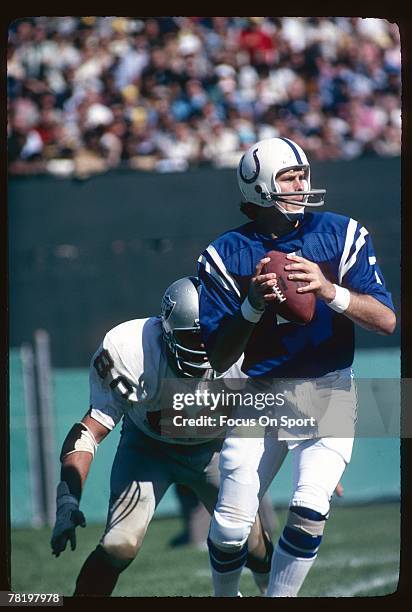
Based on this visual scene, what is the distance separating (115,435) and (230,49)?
2.50m

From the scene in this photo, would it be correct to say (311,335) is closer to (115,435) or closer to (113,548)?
(113,548)

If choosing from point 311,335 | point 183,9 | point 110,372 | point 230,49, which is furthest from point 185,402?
point 230,49

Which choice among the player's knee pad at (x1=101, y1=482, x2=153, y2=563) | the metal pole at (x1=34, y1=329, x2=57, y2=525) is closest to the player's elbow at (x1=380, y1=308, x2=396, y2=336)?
the player's knee pad at (x1=101, y1=482, x2=153, y2=563)

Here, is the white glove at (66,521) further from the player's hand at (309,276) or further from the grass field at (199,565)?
the player's hand at (309,276)

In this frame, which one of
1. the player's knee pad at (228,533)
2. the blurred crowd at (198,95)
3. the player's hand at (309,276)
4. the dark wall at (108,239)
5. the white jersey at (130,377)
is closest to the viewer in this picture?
the player's hand at (309,276)

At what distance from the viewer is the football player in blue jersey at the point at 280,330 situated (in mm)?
3543

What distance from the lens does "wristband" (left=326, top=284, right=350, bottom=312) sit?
3.43 m

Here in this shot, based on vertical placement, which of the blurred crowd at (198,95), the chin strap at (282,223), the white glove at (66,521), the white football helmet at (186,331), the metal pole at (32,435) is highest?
the blurred crowd at (198,95)

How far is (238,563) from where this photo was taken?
144 inches

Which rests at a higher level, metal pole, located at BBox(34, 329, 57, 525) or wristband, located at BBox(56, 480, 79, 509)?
wristband, located at BBox(56, 480, 79, 509)

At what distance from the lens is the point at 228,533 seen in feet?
11.8

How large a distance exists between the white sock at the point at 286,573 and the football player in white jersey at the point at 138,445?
0.35 meters
